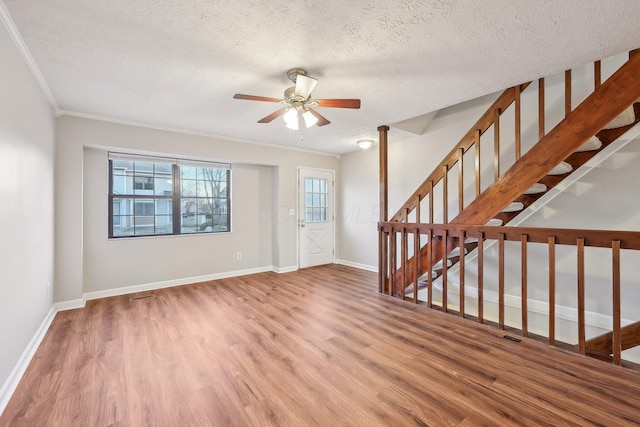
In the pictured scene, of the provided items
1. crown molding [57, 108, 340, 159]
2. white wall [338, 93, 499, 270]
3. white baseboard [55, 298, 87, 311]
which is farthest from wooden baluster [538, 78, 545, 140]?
white baseboard [55, 298, 87, 311]

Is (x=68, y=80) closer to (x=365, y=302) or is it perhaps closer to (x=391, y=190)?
(x=365, y=302)

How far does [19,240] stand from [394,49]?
318 centimetres

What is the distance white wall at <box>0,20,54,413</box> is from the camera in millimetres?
1804

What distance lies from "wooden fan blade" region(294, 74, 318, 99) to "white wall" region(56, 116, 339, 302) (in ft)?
8.61

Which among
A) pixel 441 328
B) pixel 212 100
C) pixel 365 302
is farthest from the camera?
pixel 365 302

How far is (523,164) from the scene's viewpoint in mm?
2625

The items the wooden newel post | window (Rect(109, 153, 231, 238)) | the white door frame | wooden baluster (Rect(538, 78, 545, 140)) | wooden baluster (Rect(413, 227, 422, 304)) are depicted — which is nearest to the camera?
wooden baluster (Rect(538, 78, 545, 140))

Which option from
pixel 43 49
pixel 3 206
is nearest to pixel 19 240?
pixel 3 206

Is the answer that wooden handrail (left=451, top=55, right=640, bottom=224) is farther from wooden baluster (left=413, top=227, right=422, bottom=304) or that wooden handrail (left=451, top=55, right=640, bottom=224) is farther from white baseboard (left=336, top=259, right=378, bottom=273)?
white baseboard (left=336, top=259, right=378, bottom=273)

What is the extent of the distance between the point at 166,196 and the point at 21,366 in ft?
9.07

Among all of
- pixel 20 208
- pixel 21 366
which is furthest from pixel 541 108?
pixel 21 366

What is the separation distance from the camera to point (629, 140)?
2809 millimetres

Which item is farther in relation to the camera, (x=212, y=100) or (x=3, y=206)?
(x=212, y=100)

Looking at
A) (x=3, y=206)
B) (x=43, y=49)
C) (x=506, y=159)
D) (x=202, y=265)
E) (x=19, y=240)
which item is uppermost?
(x=43, y=49)
